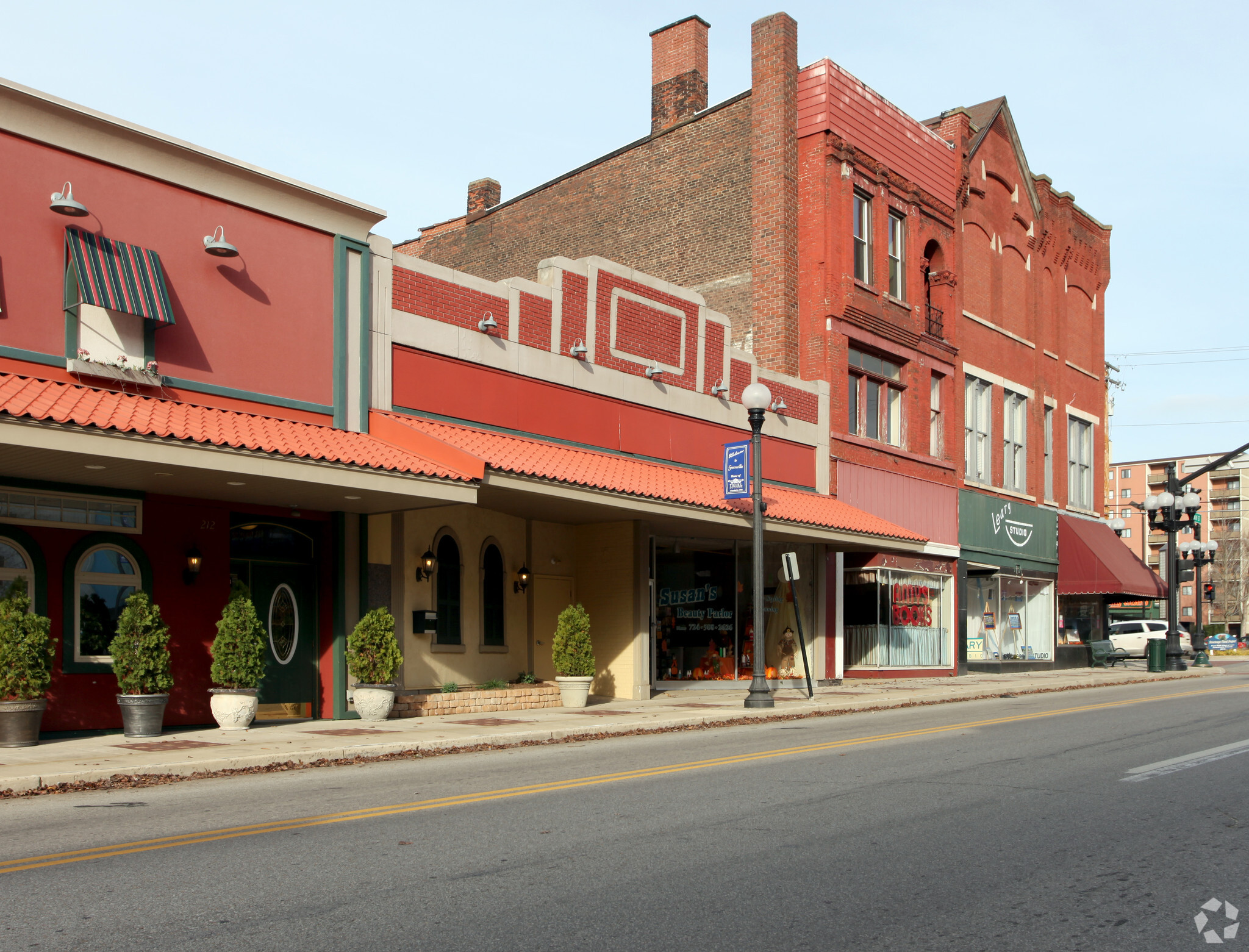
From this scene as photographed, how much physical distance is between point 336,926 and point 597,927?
118 cm

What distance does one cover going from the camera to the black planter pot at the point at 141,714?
13.5 metres

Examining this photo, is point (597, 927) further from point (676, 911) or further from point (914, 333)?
point (914, 333)

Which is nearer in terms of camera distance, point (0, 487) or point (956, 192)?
point (0, 487)

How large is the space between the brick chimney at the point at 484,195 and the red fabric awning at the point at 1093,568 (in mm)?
20146

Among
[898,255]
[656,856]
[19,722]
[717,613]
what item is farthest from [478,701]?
[898,255]

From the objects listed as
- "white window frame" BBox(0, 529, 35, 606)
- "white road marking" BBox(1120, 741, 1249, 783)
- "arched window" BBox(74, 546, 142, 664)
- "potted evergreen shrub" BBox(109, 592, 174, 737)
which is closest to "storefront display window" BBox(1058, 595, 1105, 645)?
"white road marking" BBox(1120, 741, 1249, 783)

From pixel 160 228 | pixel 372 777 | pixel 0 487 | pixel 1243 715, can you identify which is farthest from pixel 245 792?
pixel 1243 715

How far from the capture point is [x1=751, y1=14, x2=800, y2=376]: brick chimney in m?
26.6

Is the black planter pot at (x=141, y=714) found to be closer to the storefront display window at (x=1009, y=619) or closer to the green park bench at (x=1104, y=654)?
the storefront display window at (x=1009, y=619)

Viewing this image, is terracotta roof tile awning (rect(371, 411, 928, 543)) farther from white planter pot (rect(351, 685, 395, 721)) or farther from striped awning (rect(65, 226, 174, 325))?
striped awning (rect(65, 226, 174, 325))

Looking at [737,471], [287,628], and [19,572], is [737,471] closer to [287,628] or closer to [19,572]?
[287,628]

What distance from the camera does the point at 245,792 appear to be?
9.97 meters

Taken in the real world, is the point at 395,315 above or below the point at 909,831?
above

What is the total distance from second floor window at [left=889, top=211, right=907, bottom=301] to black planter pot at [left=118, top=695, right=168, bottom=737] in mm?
21039
